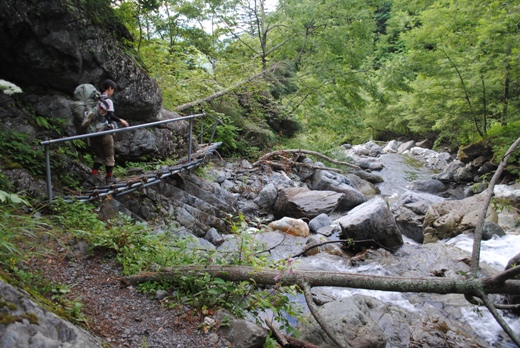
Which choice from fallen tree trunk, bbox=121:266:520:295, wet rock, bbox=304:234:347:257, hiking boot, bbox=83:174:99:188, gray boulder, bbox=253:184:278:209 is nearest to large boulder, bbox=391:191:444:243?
wet rock, bbox=304:234:347:257

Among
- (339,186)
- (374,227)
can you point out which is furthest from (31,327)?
(339,186)

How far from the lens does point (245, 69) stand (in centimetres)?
1414

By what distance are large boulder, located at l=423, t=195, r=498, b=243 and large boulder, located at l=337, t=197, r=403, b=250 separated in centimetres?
142

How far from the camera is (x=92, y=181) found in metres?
5.58

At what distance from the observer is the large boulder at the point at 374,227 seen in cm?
728

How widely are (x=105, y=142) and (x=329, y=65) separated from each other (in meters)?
11.6

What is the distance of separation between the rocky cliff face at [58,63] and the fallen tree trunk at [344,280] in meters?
3.62

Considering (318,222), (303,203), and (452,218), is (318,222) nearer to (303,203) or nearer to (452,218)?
(303,203)

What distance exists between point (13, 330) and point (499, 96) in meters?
18.1

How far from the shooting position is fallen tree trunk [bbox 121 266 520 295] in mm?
2775

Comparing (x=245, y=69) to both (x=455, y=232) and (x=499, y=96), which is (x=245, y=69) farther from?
(x=499, y=96)

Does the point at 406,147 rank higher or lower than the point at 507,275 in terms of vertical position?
lower

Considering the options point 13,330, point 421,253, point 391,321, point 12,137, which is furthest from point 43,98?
point 421,253

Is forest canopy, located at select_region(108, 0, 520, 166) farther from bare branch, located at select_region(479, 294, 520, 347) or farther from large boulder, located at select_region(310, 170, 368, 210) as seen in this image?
bare branch, located at select_region(479, 294, 520, 347)
